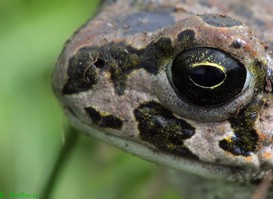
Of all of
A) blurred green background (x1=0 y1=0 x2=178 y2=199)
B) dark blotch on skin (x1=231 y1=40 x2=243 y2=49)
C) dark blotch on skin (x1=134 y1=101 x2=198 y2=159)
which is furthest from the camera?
blurred green background (x1=0 y1=0 x2=178 y2=199)

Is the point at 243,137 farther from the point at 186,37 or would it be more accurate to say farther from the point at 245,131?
the point at 186,37

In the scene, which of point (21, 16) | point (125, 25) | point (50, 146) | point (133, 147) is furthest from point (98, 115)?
point (21, 16)

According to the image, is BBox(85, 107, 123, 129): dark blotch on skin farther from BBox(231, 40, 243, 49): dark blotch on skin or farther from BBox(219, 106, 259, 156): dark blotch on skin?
BBox(231, 40, 243, 49): dark blotch on skin

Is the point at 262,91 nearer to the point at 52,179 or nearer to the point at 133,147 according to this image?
the point at 133,147

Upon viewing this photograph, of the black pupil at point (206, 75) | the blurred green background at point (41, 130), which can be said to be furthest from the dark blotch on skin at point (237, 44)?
the blurred green background at point (41, 130)

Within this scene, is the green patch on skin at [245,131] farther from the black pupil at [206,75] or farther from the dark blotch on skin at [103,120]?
the dark blotch on skin at [103,120]

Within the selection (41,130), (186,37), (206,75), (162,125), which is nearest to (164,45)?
(186,37)

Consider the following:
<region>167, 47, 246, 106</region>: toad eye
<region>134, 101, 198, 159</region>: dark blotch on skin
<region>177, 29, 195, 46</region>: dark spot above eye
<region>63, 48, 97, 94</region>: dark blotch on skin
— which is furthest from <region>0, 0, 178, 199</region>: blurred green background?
<region>177, 29, 195, 46</region>: dark spot above eye
